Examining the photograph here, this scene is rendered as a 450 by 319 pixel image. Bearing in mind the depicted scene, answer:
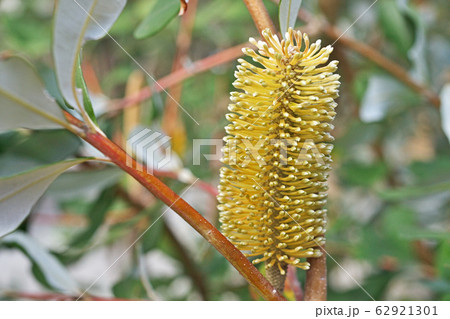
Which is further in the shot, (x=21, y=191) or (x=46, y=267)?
(x=46, y=267)

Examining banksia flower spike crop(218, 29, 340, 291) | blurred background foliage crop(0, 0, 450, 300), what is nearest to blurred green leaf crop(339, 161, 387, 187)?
blurred background foliage crop(0, 0, 450, 300)

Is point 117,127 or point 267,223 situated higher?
point 117,127

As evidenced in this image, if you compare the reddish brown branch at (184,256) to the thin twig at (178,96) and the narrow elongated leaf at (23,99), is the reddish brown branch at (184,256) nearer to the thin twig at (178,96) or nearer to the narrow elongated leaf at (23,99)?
the thin twig at (178,96)

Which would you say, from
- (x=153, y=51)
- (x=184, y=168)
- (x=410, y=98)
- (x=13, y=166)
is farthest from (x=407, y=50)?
(x=153, y=51)

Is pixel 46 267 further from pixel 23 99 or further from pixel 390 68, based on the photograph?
pixel 390 68

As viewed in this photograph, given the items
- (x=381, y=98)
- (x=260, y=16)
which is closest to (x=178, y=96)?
(x=381, y=98)

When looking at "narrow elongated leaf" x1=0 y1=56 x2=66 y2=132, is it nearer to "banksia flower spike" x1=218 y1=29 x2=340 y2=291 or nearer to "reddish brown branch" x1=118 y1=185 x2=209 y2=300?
"banksia flower spike" x1=218 y1=29 x2=340 y2=291
